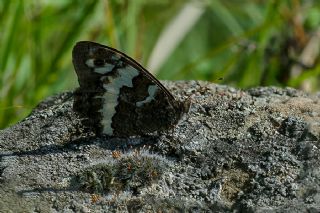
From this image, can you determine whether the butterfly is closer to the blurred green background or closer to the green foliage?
the green foliage

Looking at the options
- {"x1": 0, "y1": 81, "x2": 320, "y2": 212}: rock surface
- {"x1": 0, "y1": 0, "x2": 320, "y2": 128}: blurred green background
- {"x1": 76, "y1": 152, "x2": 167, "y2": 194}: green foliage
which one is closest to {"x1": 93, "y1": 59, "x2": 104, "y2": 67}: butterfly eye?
{"x1": 0, "y1": 81, "x2": 320, "y2": 212}: rock surface

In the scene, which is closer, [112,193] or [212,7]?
[112,193]

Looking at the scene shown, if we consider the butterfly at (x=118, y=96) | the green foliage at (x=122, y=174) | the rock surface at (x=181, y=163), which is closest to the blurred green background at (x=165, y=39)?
the butterfly at (x=118, y=96)

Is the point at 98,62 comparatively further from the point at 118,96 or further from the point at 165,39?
the point at 165,39

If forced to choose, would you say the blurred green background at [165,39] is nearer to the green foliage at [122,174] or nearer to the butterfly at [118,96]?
the butterfly at [118,96]

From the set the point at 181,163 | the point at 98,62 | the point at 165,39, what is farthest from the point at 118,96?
the point at 165,39

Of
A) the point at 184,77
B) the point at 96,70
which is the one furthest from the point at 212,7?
the point at 96,70

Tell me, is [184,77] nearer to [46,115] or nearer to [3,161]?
[46,115]
